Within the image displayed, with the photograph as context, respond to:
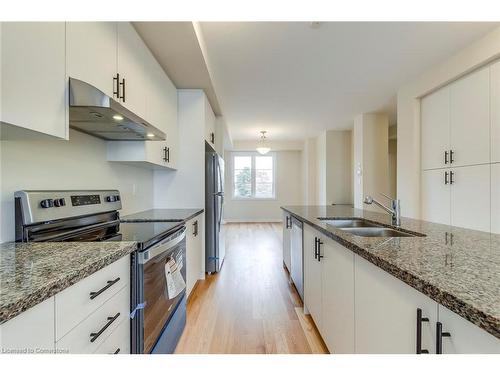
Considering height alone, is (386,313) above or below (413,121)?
below

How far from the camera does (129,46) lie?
1.85 meters

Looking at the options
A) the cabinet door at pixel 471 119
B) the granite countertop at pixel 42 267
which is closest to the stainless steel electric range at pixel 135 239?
the granite countertop at pixel 42 267

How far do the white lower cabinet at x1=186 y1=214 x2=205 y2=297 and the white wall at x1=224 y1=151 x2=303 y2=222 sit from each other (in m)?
5.21

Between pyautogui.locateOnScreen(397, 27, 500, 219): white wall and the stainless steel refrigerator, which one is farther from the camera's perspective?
the stainless steel refrigerator

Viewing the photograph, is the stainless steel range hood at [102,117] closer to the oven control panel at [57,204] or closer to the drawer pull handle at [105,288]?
the oven control panel at [57,204]

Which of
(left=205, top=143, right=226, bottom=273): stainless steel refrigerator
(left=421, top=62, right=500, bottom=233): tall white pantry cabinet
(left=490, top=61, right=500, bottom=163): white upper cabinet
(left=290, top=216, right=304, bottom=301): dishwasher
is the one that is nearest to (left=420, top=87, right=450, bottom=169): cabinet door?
(left=421, top=62, right=500, bottom=233): tall white pantry cabinet

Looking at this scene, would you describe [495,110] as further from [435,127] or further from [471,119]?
[435,127]

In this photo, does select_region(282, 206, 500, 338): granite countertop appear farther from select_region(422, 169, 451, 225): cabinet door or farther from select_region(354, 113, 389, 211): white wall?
select_region(354, 113, 389, 211): white wall

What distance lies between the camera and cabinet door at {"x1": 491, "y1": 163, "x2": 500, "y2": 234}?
2480 millimetres

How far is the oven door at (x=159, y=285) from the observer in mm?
1294

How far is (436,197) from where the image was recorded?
326 centimetres

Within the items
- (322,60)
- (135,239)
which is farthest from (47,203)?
(322,60)

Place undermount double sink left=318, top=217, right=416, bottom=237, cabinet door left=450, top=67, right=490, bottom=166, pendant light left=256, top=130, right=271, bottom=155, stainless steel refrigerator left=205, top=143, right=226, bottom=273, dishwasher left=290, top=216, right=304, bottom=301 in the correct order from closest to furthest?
1. undermount double sink left=318, top=217, right=416, bottom=237
2. dishwasher left=290, top=216, right=304, bottom=301
3. cabinet door left=450, top=67, right=490, bottom=166
4. stainless steel refrigerator left=205, top=143, right=226, bottom=273
5. pendant light left=256, top=130, right=271, bottom=155

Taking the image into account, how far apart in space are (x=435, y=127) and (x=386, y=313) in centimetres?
323
